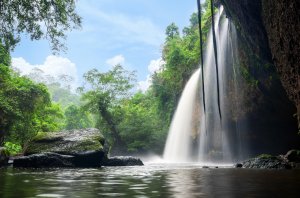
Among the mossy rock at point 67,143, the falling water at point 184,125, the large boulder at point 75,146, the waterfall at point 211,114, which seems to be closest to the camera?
the large boulder at point 75,146

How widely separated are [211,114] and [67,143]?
13.5m

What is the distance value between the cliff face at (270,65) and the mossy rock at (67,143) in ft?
26.2

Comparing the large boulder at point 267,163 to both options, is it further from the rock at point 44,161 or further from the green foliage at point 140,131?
the green foliage at point 140,131

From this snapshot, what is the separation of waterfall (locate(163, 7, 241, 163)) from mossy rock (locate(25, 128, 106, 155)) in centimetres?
857

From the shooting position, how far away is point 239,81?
2205 cm

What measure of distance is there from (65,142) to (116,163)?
2.78 meters

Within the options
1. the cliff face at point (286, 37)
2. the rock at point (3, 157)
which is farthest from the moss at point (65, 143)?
the cliff face at point (286, 37)

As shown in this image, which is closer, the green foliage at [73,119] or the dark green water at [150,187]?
the dark green water at [150,187]

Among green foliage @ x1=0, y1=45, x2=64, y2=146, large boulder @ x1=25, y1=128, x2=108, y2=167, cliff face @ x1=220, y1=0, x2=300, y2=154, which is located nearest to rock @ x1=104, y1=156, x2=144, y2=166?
large boulder @ x1=25, y1=128, x2=108, y2=167

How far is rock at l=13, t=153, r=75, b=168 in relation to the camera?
12.7 m

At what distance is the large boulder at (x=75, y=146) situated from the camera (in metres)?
14.0

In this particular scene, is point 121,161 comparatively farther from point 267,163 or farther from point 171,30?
point 171,30

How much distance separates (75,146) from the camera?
14.5 m

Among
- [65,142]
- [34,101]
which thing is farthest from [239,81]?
[34,101]
